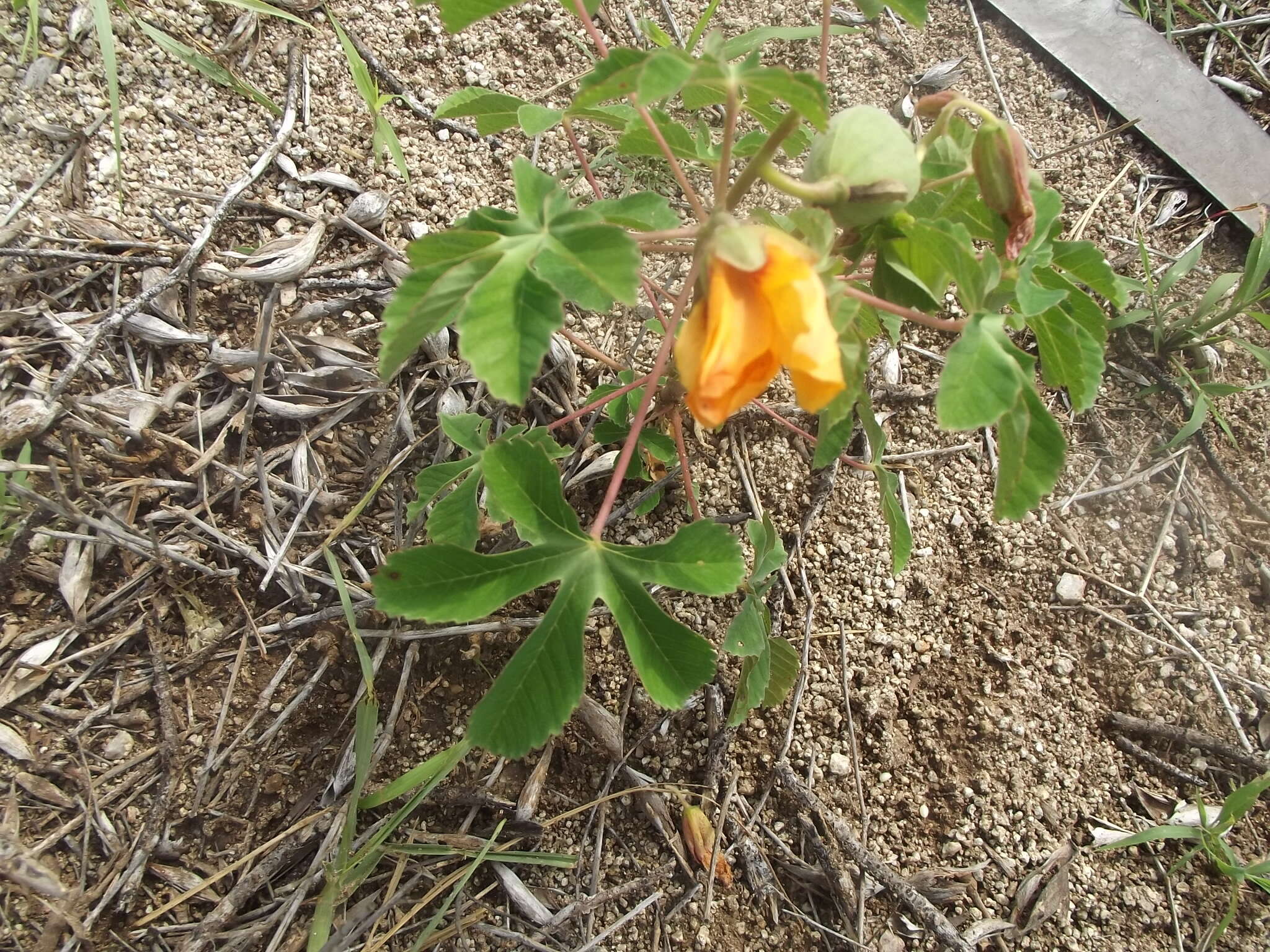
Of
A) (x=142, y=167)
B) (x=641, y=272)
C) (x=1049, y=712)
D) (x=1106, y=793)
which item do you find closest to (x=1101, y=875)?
(x=1106, y=793)

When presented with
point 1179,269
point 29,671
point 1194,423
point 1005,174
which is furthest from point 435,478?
point 1179,269

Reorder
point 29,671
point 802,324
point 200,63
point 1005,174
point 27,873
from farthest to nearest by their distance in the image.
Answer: point 200,63
point 29,671
point 27,873
point 1005,174
point 802,324

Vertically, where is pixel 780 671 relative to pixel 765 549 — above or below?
below

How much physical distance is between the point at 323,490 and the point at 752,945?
4.15ft

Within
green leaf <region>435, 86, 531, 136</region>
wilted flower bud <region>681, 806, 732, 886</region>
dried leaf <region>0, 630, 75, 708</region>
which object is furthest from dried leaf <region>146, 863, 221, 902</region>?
green leaf <region>435, 86, 531, 136</region>

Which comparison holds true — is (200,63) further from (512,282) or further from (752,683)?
(752,683)

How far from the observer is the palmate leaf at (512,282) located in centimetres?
110

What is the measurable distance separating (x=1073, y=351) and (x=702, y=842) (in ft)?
3.74

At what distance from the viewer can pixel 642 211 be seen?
1287 mm

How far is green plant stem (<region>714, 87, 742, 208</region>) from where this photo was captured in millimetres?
1086

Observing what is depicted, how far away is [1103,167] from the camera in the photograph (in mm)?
2389

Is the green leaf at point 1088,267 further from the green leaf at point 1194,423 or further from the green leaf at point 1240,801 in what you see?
the green leaf at point 1240,801

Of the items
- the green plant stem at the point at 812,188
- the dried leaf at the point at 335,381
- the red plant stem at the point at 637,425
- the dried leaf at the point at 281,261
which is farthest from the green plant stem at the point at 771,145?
the dried leaf at the point at 281,261

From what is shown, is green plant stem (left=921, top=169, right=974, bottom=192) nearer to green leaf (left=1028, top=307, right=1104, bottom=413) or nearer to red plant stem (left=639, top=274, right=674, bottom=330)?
green leaf (left=1028, top=307, right=1104, bottom=413)
